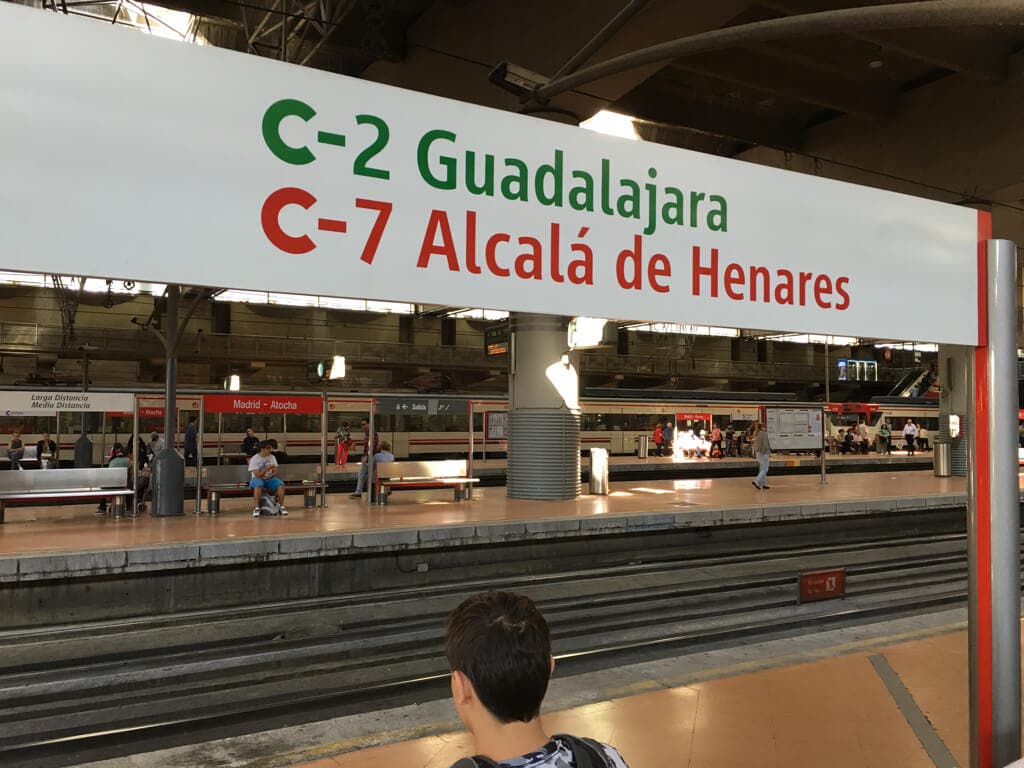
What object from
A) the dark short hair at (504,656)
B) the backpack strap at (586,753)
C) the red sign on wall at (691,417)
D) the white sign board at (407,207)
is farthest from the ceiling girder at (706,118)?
the backpack strap at (586,753)

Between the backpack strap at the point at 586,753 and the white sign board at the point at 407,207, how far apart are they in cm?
105

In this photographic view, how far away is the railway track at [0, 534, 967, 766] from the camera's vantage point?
6.43 meters

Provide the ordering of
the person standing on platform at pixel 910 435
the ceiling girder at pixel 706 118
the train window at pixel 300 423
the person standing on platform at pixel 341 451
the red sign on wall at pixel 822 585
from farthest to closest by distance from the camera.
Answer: the person standing on platform at pixel 910 435, the train window at pixel 300 423, the person standing on platform at pixel 341 451, the ceiling girder at pixel 706 118, the red sign on wall at pixel 822 585

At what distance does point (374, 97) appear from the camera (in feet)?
6.55

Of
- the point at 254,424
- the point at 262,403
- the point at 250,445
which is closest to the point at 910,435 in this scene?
the point at 254,424

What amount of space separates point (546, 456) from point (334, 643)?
774 cm

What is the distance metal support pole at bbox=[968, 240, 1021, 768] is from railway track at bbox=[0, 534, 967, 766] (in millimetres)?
4995

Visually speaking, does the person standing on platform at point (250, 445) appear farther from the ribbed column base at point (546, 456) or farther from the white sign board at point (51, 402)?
the ribbed column base at point (546, 456)

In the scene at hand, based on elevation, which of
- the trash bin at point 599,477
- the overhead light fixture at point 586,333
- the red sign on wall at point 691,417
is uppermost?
the overhead light fixture at point 586,333

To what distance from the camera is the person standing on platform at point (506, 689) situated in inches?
59.7

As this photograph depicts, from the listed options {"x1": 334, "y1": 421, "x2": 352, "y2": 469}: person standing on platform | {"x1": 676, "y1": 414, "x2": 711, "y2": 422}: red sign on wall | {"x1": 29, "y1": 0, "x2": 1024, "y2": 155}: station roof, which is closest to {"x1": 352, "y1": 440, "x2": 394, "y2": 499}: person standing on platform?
{"x1": 334, "y1": 421, "x2": 352, "y2": 469}: person standing on platform

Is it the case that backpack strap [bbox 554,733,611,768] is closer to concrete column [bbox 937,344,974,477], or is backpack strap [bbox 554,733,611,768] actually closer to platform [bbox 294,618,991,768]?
platform [bbox 294,618,991,768]

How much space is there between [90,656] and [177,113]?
7401 mm

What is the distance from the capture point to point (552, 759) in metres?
1.47
